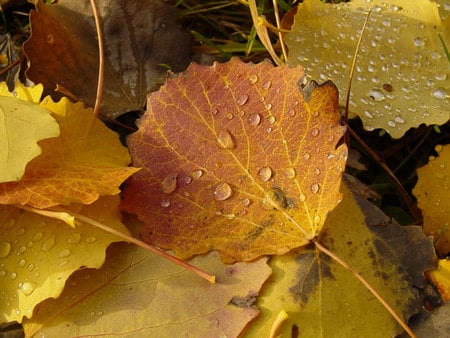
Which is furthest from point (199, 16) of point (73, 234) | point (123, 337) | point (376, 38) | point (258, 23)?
point (123, 337)

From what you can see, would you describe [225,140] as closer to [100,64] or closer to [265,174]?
[265,174]

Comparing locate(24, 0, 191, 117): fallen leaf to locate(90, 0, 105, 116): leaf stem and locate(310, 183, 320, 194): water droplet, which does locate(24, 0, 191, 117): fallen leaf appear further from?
locate(310, 183, 320, 194): water droplet

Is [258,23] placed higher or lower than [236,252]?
higher

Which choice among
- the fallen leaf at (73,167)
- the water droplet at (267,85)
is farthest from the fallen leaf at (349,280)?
the fallen leaf at (73,167)

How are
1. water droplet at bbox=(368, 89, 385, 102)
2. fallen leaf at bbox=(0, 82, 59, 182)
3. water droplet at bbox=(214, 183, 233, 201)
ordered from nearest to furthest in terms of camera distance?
fallen leaf at bbox=(0, 82, 59, 182) → water droplet at bbox=(214, 183, 233, 201) → water droplet at bbox=(368, 89, 385, 102)

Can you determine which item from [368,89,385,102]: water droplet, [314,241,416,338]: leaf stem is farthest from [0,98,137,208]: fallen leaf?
[368,89,385,102]: water droplet

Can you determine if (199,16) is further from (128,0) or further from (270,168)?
(270,168)

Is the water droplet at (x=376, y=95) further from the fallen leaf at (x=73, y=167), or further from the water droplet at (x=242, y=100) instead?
the fallen leaf at (x=73, y=167)
